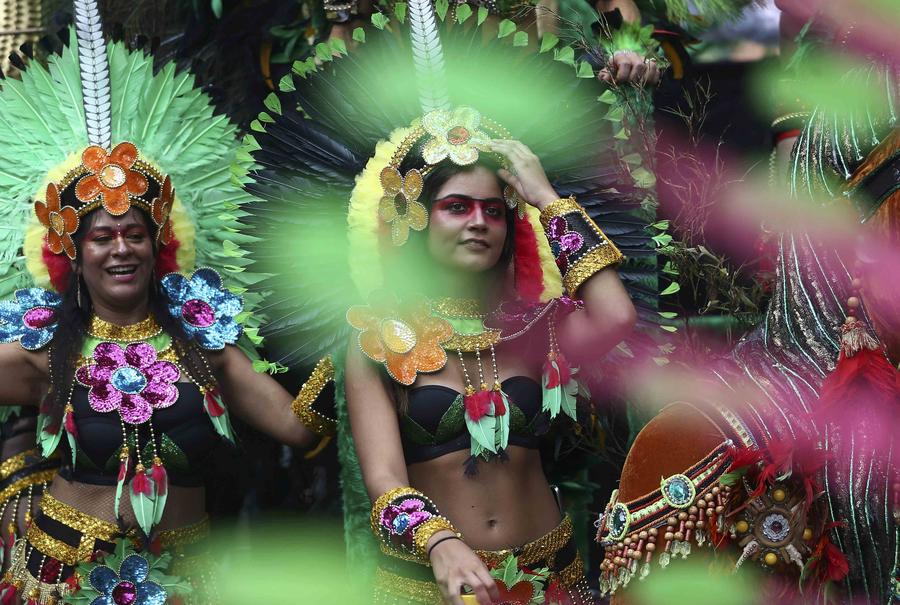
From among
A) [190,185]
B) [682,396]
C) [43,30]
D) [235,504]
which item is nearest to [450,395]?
[682,396]

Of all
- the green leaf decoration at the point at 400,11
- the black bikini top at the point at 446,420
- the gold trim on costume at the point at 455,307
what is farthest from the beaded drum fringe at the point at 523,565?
the green leaf decoration at the point at 400,11

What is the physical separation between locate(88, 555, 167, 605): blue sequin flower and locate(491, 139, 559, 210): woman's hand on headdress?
1.65 metres

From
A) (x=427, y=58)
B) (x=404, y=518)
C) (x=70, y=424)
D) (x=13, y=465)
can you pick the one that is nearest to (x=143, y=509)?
(x=70, y=424)

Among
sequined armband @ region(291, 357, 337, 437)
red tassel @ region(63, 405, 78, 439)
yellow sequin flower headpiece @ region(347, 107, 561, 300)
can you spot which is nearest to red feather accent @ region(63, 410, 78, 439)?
red tassel @ region(63, 405, 78, 439)

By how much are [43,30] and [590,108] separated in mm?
2946

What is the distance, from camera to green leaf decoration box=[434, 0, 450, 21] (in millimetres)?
3762

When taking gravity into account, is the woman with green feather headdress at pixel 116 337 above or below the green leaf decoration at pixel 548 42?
below

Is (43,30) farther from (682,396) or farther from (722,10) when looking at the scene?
(682,396)

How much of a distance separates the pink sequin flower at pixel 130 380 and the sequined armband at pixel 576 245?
1422 millimetres

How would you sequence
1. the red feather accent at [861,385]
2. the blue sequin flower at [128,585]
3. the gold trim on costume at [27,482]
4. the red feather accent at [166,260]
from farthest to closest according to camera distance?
the gold trim on costume at [27,482] → the red feather accent at [166,260] → the blue sequin flower at [128,585] → the red feather accent at [861,385]

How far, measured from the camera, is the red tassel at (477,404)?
3.41m

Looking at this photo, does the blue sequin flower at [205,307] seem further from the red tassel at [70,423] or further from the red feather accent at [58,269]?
the red tassel at [70,423]

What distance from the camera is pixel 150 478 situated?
12.8 ft

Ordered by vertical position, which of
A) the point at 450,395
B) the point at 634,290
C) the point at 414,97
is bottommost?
the point at 450,395
